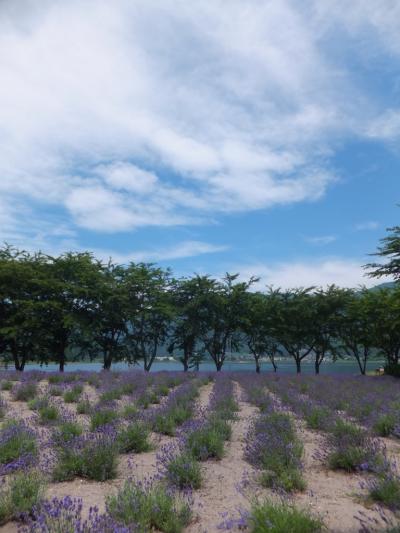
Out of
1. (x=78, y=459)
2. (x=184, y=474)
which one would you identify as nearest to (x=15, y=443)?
(x=78, y=459)

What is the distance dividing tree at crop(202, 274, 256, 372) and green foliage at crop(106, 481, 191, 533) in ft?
95.6

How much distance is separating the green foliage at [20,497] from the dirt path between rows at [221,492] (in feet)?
5.57

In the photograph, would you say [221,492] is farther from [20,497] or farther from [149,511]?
→ [20,497]

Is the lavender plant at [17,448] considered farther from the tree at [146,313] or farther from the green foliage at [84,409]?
the tree at [146,313]

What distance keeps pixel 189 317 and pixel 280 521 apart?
3102cm

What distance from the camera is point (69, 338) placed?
34.1m

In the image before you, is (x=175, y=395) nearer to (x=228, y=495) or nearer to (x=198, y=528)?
(x=228, y=495)

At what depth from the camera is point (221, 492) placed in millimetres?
5074

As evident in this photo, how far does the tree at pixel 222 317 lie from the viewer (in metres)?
34.0

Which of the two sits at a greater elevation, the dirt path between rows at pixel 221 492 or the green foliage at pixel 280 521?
A: the green foliage at pixel 280 521

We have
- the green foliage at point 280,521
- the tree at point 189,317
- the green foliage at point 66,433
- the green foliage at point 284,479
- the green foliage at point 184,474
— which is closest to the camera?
the green foliage at point 280,521

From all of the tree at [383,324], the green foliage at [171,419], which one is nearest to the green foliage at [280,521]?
the green foliage at [171,419]

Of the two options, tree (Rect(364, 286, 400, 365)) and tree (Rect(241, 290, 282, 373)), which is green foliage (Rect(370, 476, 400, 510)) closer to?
tree (Rect(364, 286, 400, 365))

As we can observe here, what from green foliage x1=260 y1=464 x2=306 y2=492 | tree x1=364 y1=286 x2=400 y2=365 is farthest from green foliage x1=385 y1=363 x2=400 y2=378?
green foliage x1=260 y1=464 x2=306 y2=492
